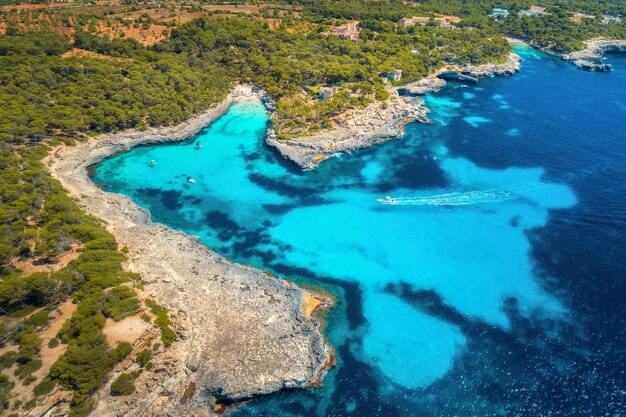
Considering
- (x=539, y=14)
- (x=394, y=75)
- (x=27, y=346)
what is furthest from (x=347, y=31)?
(x=27, y=346)

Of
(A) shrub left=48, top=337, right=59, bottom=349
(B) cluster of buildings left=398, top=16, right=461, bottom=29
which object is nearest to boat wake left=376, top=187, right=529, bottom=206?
(A) shrub left=48, top=337, right=59, bottom=349

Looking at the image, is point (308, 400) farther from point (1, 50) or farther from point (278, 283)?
point (1, 50)

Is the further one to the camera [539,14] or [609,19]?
[609,19]

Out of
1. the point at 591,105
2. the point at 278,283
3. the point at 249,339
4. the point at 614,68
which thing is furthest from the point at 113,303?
the point at 614,68

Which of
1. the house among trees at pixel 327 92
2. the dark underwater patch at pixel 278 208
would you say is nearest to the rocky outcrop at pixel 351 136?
the house among trees at pixel 327 92

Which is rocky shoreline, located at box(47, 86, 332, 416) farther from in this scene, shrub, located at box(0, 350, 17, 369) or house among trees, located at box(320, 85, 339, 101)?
house among trees, located at box(320, 85, 339, 101)

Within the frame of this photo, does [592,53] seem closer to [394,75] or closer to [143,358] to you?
[394,75]
